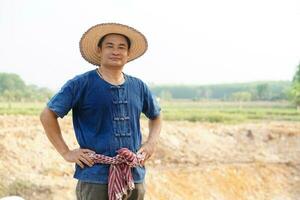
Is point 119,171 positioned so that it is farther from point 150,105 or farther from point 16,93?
point 16,93

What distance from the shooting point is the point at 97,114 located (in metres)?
2.48

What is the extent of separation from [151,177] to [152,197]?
32.3 inches

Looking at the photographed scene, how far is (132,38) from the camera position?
2.65 meters

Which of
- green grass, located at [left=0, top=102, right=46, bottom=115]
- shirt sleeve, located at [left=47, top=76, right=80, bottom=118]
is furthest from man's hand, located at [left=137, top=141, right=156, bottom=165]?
green grass, located at [left=0, top=102, right=46, bottom=115]

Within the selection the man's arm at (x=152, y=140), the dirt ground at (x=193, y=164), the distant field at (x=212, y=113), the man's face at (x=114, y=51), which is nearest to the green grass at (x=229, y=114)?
the distant field at (x=212, y=113)

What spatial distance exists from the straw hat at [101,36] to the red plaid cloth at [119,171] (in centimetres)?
56

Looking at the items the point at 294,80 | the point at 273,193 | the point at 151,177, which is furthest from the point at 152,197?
the point at 294,80

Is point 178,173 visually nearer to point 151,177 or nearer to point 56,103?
point 151,177

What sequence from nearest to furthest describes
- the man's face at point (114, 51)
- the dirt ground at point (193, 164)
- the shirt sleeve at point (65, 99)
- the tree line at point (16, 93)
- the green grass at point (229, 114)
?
the shirt sleeve at point (65, 99)
the man's face at point (114, 51)
the dirt ground at point (193, 164)
the green grass at point (229, 114)
the tree line at point (16, 93)

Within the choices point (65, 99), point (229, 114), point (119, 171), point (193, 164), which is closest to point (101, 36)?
point (65, 99)

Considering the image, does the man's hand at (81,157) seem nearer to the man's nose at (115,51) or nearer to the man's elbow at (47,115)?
the man's elbow at (47,115)

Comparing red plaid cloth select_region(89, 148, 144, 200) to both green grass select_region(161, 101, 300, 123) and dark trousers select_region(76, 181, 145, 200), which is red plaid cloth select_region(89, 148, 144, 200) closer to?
dark trousers select_region(76, 181, 145, 200)

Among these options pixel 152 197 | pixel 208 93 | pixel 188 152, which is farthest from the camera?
pixel 208 93

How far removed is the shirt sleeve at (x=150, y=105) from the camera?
2686 millimetres
